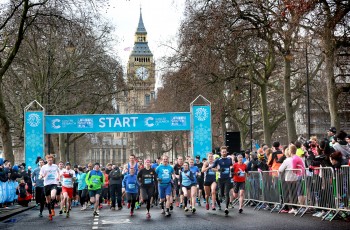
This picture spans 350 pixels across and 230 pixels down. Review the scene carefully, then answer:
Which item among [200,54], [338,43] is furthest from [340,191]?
[200,54]

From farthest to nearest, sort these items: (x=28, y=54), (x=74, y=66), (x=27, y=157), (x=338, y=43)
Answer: (x=74, y=66) → (x=28, y=54) → (x=27, y=157) → (x=338, y=43)

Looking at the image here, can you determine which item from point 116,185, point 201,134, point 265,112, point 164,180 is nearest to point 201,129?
point 201,134

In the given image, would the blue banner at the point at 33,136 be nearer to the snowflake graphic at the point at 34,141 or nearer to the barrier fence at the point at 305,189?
the snowflake graphic at the point at 34,141

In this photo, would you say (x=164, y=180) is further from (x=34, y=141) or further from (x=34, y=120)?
(x=34, y=120)

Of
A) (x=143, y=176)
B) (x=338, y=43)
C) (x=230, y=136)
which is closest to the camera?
(x=143, y=176)

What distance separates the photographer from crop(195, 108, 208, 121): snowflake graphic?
134 feet

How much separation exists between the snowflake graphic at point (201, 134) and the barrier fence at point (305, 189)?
49.1 ft

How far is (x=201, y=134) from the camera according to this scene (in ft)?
133

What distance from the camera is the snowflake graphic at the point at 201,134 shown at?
132 feet

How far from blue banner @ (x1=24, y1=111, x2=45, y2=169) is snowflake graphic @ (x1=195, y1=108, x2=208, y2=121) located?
A: 830cm

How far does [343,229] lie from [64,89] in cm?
4377

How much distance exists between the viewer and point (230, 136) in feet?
118

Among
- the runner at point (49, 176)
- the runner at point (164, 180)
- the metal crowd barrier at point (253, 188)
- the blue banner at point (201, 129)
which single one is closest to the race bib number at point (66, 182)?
the runner at point (49, 176)

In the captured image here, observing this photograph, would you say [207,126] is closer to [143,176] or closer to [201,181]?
[201,181]
